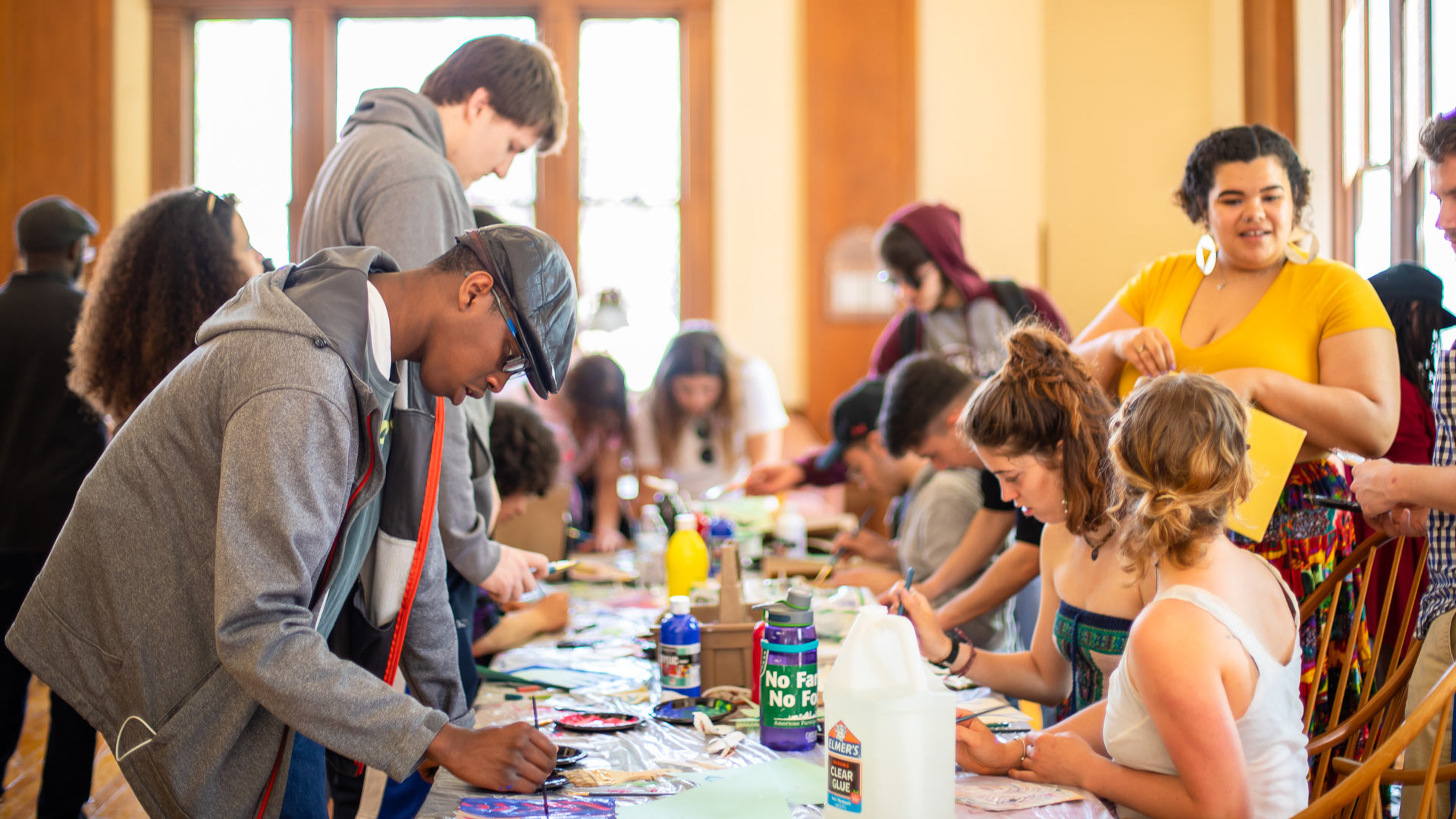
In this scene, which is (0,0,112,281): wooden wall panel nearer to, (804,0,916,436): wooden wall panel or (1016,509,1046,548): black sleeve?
(804,0,916,436): wooden wall panel

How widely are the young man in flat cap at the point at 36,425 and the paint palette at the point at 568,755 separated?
5.33 feet

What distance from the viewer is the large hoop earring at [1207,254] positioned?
83.3 inches

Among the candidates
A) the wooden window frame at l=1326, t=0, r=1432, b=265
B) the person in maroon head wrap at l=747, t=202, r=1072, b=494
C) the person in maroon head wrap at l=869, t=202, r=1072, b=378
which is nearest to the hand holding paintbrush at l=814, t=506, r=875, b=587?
the person in maroon head wrap at l=747, t=202, r=1072, b=494

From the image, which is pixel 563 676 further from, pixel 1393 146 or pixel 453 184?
pixel 1393 146

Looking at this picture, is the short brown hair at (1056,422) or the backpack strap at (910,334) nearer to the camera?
the short brown hair at (1056,422)

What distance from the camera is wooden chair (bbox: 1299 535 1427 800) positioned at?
1506 millimetres

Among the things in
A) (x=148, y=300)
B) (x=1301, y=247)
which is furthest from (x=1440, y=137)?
(x=148, y=300)

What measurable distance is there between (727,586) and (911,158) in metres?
4.56

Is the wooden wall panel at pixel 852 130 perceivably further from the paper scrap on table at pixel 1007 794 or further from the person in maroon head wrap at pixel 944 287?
the paper scrap on table at pixel 1007 794

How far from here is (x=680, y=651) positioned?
5.73ft

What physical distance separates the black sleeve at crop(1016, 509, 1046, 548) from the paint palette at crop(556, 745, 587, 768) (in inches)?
42.5

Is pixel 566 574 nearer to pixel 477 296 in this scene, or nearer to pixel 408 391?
pixel 408 391

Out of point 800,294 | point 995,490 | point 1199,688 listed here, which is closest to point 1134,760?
point 1199,688

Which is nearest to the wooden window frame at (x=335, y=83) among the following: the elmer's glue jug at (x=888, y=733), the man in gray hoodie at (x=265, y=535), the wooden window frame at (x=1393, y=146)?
the wooden window frame at (x=1393, y=146)
